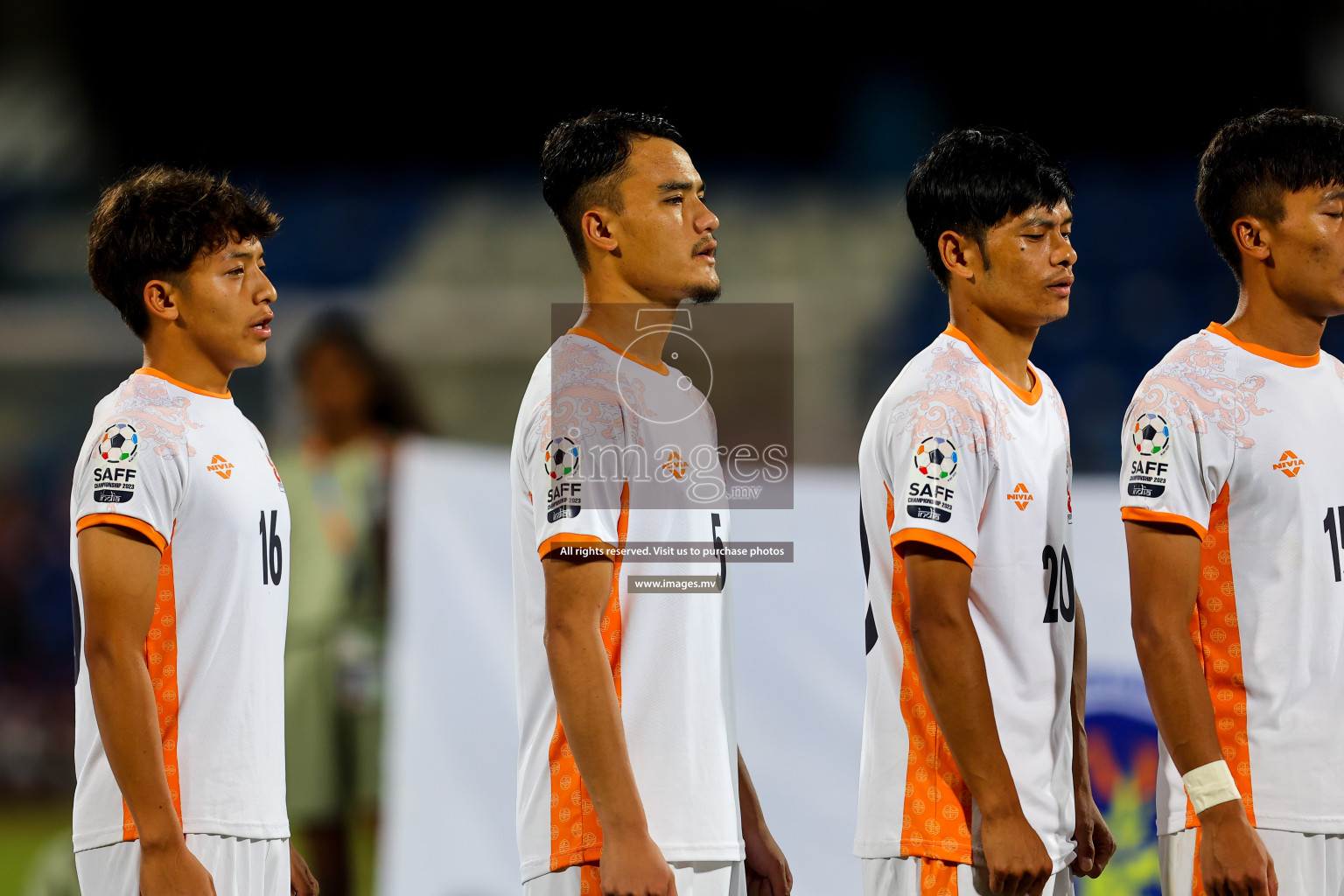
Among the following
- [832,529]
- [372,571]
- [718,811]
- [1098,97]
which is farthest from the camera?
[1098,97]

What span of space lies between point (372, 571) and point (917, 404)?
301cm

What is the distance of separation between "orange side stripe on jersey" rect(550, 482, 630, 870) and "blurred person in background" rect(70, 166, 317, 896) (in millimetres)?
633

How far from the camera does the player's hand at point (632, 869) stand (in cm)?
248

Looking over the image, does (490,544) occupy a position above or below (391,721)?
above

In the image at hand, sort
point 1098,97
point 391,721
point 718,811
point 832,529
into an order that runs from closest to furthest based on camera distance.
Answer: point 718,811, point 832,529, point 391,721, point 1098,97

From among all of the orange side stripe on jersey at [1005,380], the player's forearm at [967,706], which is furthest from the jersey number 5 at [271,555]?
the orange side stripe on jersey at [1005,380]

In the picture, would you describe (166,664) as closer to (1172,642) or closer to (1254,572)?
(1172,642)

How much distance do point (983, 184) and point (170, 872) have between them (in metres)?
2.10

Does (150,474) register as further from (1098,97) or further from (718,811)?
(1098,97)

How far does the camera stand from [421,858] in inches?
174

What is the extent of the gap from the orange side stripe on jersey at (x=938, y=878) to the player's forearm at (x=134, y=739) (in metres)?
1.42

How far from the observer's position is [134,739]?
261cm

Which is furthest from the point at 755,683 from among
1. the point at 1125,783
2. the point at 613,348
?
the point at 613,348

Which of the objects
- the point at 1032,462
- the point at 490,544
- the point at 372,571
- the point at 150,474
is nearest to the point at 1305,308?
the point at 1032,462
